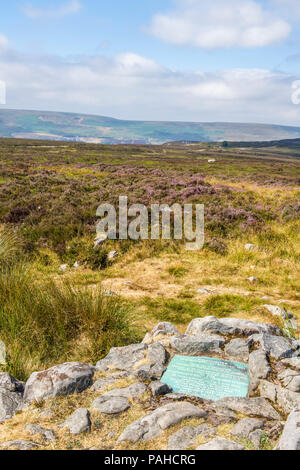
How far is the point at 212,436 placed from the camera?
2783 millimetres

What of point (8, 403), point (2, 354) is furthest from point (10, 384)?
point (2, 354)

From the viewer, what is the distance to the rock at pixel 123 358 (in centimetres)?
432

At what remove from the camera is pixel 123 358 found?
14.8 ft

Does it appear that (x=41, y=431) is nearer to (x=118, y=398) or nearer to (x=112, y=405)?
(x=112, y=405)

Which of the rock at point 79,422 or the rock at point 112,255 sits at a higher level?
the rock at point 112,255

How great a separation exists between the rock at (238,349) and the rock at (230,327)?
1.37ft

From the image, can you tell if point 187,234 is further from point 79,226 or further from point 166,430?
point 166,430

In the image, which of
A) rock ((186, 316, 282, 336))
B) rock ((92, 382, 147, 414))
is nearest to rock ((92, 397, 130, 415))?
rock ((92, 382, 147, 414))

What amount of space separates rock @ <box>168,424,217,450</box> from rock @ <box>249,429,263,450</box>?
1.05ft

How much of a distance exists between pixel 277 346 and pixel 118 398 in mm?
2395

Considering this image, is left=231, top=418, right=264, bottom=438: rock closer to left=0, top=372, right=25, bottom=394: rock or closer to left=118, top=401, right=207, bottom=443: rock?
left=118, top=401, right=207, bottom=443: rock

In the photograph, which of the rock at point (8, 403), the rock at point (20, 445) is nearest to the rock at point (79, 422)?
the rock at point (20, 445)

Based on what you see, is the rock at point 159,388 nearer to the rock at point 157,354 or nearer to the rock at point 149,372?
the rock at point 149,372
